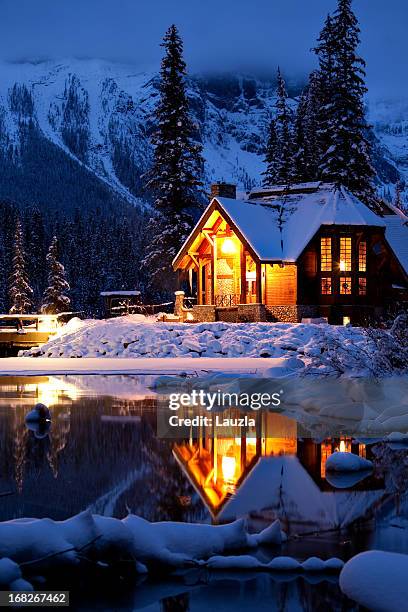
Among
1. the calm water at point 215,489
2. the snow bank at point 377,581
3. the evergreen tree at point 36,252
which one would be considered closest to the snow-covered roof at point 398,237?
the calm water at point 215,489

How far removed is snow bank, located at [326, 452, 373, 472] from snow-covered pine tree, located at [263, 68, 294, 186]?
45716mm

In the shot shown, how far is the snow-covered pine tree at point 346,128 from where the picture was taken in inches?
1887

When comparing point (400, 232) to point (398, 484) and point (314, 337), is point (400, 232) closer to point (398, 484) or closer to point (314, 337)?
point (314, 337)

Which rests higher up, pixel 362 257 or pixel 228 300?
pixel 362 257

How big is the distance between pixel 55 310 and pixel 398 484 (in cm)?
6163

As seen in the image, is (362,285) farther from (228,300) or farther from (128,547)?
(128,547)

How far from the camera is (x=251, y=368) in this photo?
26391mm

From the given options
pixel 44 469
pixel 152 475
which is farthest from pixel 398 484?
pixel 44 469

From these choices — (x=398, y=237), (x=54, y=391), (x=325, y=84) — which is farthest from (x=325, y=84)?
(x=54, y=391)

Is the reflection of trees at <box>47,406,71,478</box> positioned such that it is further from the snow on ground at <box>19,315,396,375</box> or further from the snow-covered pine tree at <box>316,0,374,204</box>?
the snow-covered pine tree at <box>316,0,374,204</box>

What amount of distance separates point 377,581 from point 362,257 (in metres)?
34.9

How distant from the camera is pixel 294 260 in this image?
3866cm

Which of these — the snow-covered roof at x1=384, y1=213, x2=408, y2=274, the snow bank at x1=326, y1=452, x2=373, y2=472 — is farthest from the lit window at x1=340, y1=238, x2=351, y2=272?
the snow bank at x1=326, y1=452, x2=373, y2=472

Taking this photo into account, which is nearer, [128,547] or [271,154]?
[128,547]
